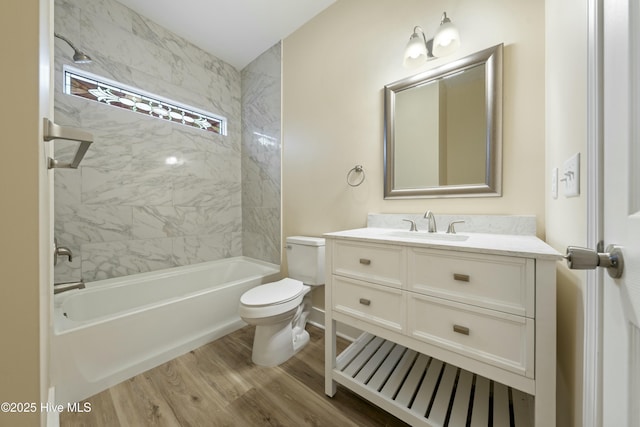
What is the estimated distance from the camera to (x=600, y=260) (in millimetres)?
407

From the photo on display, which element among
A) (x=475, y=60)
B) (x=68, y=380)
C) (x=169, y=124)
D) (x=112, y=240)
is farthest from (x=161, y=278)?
(x=475, y=60)

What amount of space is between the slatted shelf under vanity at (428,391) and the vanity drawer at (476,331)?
0.39 m

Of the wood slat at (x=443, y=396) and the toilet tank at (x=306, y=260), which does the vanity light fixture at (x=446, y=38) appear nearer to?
the toilet tank at (x=306, y=260)

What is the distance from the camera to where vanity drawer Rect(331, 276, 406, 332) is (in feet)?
3.40

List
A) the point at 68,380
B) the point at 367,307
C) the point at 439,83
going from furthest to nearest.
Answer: the point at 439,83 < the point at 68,380 < the point at 367,307

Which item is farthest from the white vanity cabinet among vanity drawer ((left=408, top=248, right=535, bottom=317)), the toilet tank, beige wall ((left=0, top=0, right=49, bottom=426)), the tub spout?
the tub spout

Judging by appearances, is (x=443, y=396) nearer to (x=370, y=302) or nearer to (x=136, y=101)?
(x=370, y=302)

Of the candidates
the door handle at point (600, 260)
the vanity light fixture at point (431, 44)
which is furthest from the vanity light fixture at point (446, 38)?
the door handle at point (600, 260)

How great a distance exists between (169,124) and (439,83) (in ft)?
8.06

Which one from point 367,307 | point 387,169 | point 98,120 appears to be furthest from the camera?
point 98,120

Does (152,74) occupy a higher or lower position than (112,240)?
higher

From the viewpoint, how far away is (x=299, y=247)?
1.97m

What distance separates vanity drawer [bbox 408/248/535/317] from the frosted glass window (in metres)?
2.65

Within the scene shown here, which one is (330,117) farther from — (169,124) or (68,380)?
(68,380)
